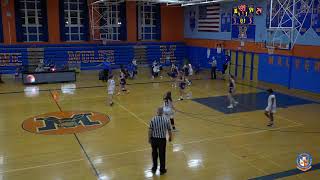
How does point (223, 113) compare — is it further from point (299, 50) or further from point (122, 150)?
point (299, 50)

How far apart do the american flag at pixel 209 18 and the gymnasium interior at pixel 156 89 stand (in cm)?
9

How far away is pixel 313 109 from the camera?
1599cm

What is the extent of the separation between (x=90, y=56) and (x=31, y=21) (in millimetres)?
5362

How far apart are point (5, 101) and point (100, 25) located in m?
13.8

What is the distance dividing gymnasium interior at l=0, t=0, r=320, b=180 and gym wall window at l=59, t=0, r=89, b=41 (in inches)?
3.2

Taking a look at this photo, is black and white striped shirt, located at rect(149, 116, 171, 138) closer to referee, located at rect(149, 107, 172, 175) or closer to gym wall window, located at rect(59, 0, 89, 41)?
referee, located at rect(149, 107, 172, 175)

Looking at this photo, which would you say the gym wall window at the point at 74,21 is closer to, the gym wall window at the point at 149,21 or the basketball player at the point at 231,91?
the gym wall window at the point at 149,21

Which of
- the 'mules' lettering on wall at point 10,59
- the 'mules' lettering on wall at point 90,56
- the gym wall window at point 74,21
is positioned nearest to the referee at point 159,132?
the 'mules' lettering on wall at point 90,56

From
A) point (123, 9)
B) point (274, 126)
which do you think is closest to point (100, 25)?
point (123, 9)

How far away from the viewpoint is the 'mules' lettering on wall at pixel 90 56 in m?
28.3

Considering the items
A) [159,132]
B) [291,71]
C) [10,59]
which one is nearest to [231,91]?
[291,71]

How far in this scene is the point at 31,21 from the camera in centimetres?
2794

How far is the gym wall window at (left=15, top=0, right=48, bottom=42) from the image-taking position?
27312mm

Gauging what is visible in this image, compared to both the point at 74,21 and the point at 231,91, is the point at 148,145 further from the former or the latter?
the point at 74,21
